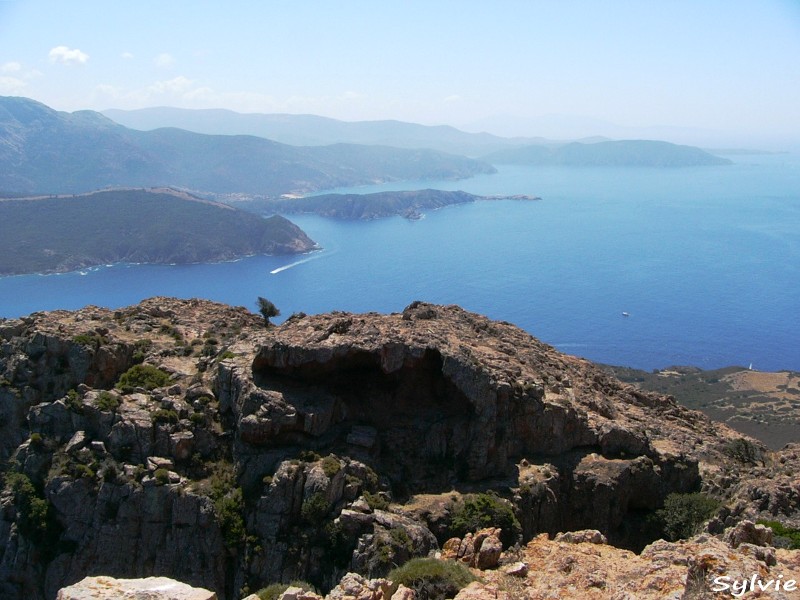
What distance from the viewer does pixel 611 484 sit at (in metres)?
31.3

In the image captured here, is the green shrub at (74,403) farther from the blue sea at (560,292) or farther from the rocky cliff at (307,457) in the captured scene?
Result: the blue sea at (560,292)

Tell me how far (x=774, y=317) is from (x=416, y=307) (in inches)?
4993

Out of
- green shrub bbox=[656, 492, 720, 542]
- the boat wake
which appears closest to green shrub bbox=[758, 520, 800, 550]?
green shrub bbox=[656, 492, 720, 542]

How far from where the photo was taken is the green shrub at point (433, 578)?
1933 centimetres

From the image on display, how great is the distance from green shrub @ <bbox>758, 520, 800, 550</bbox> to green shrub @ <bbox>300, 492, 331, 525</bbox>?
1520 centimetres

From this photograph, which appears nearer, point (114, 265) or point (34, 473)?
point (34, 473)

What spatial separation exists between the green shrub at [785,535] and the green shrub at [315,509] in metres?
15.2

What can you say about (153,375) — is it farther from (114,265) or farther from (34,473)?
(114,265)

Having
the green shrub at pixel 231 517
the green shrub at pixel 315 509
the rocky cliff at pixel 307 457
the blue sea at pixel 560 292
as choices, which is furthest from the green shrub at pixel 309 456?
the blue sea at pixel 560 292

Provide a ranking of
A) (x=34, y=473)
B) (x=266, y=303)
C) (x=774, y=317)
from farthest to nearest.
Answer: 1. (x=774, y=317)
2. (x=266, y=303)
3. (x=34, y=473)

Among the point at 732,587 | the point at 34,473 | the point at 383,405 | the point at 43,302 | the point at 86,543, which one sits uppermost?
the point at 732,587

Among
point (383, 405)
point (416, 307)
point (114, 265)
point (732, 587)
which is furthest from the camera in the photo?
point (114, 265)

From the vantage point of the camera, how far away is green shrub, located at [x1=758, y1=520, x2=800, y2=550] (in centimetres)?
2211

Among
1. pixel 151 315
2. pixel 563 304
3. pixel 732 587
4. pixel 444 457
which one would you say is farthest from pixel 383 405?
pixel 563 304
